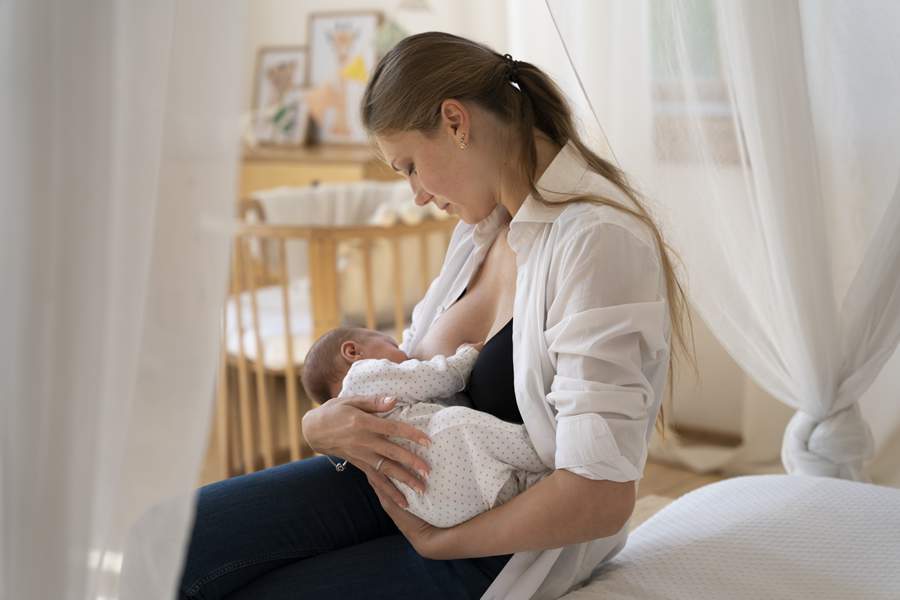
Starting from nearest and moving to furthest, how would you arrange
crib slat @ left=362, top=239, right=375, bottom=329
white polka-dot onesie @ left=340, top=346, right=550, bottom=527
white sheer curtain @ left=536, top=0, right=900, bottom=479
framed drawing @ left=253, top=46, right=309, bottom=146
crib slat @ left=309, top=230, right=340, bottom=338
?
white polka-dot onesie @ left=340, top=346, right=550, bottom=527, white sheer curtain @ left=536, top=0, right=900, bottom=479, crib slat @ left=309, top=230, right=340, bottom=338, crib slat @ left=362, top=239, right=375, bottom=329, framed drawing @ left=253, top=46, right=309, bottom=146

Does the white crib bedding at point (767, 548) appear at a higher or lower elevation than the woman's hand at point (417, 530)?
lower

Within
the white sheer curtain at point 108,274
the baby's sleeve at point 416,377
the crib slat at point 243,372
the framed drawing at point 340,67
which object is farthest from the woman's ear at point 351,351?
the framed drawing at point 340,67

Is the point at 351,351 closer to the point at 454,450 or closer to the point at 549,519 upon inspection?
the point at 454,450

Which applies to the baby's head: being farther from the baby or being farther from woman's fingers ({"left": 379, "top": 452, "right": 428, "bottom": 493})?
woman's fingers ({"left": 379, "top": 452, "right": 428, "bottom": 493})

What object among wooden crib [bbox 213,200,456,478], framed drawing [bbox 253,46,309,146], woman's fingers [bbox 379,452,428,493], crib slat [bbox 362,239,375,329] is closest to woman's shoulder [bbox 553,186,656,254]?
woman's fingers [bbox 379,452,428,493]

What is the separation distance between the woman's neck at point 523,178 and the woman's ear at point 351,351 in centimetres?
39

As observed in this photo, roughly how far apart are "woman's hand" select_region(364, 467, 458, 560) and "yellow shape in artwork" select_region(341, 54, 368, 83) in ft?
12.7

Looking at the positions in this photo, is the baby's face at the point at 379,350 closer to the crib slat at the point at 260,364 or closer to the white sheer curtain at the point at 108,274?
the white sheer curtain at the point at 108,274

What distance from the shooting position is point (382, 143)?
A: 1604mm

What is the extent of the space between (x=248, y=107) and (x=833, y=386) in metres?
4.35

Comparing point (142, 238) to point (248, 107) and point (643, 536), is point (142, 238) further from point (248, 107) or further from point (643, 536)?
point (248, 107)

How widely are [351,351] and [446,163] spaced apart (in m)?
0.42

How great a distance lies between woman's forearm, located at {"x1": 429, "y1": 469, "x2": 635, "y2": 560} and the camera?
4.47ft

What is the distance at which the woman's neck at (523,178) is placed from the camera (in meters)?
1.57
